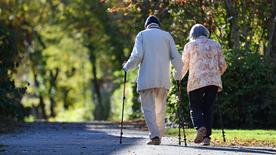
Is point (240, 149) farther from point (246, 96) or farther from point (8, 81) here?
point (8, 81)

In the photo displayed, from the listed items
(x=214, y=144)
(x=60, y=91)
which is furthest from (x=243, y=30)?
(x=60, y=91)

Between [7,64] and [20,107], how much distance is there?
2895 mm

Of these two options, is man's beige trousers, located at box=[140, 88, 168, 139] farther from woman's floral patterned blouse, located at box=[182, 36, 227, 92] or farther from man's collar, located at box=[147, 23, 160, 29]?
man's collar, located at box=[147, 23, 160, 29]

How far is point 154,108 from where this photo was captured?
1359cm

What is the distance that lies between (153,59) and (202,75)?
0.89 meters

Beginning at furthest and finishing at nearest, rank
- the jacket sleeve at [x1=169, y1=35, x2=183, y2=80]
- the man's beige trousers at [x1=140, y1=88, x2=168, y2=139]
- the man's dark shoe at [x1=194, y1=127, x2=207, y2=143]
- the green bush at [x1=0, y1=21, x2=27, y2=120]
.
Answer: the green bush at [x1=0, y1=21, x2=27, y2=120] → the jacket sleeve at [x1=169, y1=35, x2=183, y2=80] → the man's beige trousers at [x1=140, y1=88, x2=168, y2=139] → the man's dark shoe at [x1=194, y1=127, x2=207, y2=143]

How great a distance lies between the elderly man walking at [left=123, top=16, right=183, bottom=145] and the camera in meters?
13.5

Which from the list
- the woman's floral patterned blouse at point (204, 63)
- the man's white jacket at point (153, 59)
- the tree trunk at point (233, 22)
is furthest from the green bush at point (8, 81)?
the woman's floral patterned blouse at point (204, 63)

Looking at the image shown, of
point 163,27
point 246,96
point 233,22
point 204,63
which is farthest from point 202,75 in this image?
point 163,27

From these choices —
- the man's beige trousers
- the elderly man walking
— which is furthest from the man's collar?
the man's beige trousers

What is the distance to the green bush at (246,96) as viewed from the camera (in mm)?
19266

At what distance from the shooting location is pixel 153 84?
13516mm

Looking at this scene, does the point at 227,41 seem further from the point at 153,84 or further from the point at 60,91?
the point at 60,91

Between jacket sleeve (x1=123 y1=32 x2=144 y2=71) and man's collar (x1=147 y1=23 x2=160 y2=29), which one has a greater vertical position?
man's collar (x1=147 y1=23 x2=160 y2=29)
